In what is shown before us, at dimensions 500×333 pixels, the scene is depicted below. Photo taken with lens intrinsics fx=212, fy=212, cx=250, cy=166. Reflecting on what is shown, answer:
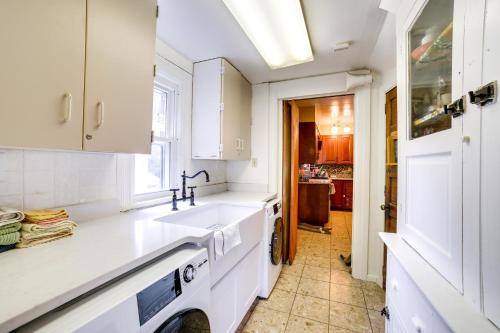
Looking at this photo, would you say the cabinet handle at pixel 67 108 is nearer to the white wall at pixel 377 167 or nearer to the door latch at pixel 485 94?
the door latch at pixel 485 94

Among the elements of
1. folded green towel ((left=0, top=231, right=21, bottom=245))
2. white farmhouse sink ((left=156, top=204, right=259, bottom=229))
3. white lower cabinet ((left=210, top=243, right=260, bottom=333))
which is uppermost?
folded green towel ((left=0, top=231, right=21, bottom=245))

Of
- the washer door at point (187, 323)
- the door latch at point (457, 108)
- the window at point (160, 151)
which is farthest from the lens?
the window at point (160, 151)

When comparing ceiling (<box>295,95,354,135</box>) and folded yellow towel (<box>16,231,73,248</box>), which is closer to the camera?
folded yellow towel (<box>16,231,73,248</box>)

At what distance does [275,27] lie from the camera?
1588mm

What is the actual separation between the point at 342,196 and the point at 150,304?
6365 mm

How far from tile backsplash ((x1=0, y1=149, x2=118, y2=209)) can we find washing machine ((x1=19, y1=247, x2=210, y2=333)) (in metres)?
0.79

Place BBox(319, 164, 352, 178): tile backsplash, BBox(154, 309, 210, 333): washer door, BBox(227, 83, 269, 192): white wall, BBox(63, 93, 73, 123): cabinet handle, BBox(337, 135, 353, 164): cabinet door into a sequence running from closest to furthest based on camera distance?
BBox(154, 309, 210, 333): washer door, BBox(63, 93, 73, 123): cabinet handle, BBox(227, 83, 269, 192): white wall, BBox(337, 135, 353, 164): cabinet door, BBox(319, 164, 352, 178): tile backsplash

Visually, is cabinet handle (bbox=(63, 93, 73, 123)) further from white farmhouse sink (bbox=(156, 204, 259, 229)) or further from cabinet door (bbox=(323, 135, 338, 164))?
cabinet door (bbox=(323, 135, 338, 164))

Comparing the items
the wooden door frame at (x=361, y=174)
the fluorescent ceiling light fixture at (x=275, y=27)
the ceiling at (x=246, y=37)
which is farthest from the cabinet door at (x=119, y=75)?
the wooden door frame at (x=361, y=174)

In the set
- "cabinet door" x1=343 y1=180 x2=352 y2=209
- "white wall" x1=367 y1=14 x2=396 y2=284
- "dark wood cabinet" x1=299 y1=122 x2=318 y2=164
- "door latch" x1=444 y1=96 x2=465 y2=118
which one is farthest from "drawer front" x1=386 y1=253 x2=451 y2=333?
"cabinet door" x1=343 y1=180 x2=352 y2=209

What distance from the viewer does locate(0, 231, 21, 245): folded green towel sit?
0.80 m

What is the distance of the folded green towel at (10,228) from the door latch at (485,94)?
165cm

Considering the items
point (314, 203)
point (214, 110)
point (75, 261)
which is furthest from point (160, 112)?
point (314, 203)

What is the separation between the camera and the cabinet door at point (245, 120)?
254 cm
